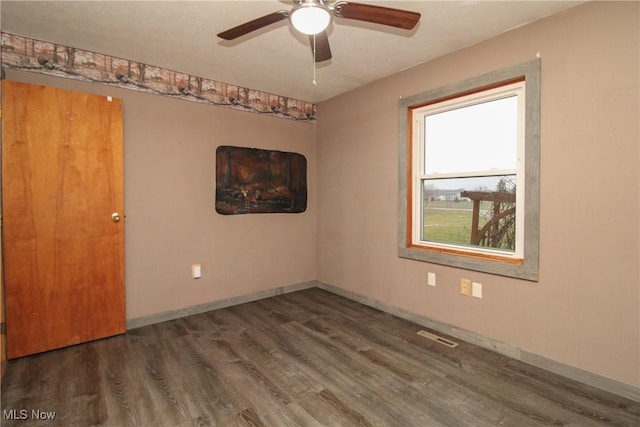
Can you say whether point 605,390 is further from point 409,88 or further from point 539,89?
point 409,88

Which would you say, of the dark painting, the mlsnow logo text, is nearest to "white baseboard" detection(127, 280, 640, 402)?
the dark painting

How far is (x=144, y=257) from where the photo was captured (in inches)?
120

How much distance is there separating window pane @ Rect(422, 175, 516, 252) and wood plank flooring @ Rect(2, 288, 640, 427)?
0.90 metres

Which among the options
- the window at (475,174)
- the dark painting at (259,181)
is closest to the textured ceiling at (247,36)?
the window at (475,174)

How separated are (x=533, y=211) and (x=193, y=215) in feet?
10.1

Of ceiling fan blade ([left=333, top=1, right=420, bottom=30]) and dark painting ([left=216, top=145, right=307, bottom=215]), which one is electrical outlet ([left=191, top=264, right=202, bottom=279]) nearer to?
dark painting ([left=216, top=145, right=307, bottom=215])

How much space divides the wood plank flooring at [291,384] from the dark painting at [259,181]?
141 cm

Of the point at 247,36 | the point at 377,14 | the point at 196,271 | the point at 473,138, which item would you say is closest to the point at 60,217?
the point at 196,271

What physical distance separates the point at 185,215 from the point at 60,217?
1.02 m

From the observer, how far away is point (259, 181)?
12.3 ft

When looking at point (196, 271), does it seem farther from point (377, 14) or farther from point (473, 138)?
point (473, 138)

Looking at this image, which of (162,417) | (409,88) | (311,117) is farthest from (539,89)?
(162,417)

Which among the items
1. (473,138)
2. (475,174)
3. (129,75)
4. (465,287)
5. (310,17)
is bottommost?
(465,287)

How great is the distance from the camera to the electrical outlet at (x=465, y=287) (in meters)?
2.68
